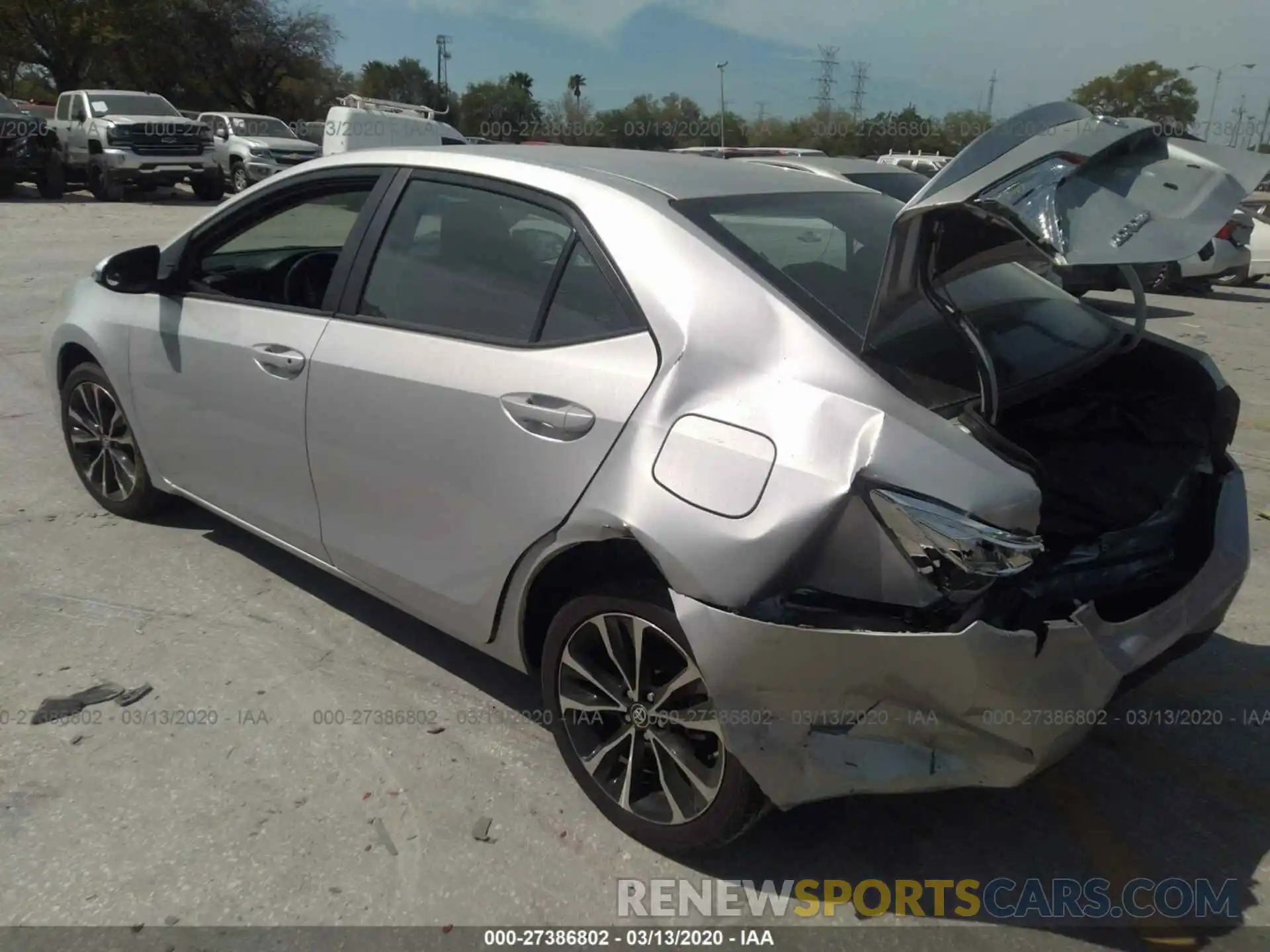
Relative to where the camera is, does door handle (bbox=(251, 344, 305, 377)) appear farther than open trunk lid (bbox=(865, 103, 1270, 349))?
Yes

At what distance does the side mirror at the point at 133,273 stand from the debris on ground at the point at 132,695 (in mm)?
1550

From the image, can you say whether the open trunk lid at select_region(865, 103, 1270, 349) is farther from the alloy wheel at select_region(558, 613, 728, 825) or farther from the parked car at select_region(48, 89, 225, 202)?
the parked car at select_region(48, 89, 225, 202)

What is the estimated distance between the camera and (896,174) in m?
4.12

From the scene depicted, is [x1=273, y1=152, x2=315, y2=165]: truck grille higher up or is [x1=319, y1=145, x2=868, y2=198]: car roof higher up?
[x1=319, y1=145, x2=868, y2=198]: car roof

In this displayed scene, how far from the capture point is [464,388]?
2850 mm

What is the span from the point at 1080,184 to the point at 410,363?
185 centimetres

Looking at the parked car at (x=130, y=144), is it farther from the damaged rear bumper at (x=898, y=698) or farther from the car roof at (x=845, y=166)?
the damaged rear bumper at (x=898, y=698)

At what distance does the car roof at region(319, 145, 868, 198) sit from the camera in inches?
116

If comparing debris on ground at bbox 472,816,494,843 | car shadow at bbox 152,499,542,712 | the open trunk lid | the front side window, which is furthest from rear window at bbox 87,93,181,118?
the open trunk lid

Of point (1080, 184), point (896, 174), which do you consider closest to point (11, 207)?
point (896, 174)

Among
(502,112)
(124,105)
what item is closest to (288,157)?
(124,105)

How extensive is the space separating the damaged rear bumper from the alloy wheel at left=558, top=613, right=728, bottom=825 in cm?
16

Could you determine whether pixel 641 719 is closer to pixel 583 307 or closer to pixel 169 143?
pixel 583 307

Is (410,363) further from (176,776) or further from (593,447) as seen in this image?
(176,776)
